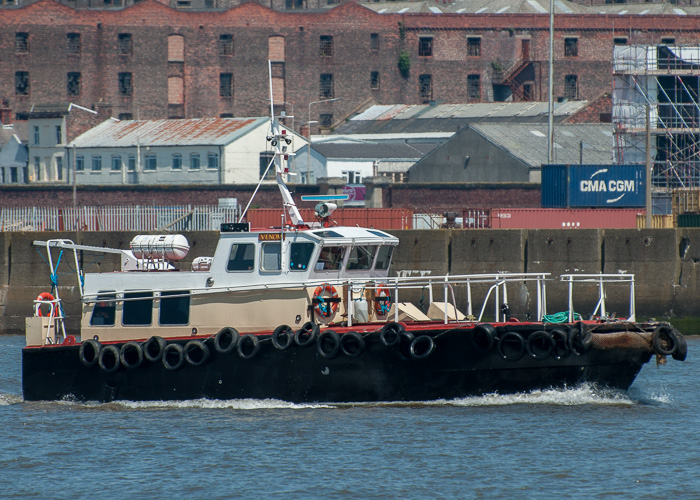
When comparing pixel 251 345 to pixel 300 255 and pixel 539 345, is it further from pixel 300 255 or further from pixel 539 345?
pixel 539 345

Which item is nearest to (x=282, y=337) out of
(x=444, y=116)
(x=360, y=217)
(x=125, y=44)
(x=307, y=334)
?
(x=307, y=334)

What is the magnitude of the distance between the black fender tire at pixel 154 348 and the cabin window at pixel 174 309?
0.40 metres

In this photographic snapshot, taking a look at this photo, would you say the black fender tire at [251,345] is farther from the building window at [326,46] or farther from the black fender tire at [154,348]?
the building window at [326,46]

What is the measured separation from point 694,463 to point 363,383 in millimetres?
5404

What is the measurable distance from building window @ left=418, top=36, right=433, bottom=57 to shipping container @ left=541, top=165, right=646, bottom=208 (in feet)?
121

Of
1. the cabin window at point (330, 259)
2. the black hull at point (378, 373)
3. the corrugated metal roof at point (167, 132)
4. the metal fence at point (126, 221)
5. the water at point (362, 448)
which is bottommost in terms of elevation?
the water at point (362, 448)

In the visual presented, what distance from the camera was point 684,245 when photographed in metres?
33.2

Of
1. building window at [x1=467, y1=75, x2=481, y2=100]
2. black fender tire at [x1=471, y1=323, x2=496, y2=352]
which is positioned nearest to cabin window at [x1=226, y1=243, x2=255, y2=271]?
black fender tire at [x1=471, y1=323, x2=496, y2=352]

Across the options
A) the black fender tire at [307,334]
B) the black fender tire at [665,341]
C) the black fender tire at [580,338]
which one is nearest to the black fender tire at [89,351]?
the black fender tire at [307,334]

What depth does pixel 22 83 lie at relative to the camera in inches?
2943

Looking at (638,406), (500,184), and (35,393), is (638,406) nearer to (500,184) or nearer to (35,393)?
(35,393)

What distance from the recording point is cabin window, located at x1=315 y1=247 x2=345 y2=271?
769 inches

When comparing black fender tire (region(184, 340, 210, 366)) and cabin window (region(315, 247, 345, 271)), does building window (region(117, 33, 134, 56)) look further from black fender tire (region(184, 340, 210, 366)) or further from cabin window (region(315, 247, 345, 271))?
black fender tire (region(184, 340, 210, 366))

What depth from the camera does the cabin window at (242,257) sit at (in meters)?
19.6
